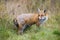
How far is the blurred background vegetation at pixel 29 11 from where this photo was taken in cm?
680

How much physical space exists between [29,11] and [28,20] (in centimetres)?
113

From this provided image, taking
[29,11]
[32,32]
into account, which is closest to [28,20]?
[32,32]

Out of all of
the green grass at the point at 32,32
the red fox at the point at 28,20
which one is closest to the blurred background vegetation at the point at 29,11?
the green grass at the point at 32,32

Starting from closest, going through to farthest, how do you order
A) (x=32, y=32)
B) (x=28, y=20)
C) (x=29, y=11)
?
(x=32, y=32) → (x=28, y=20) → (x=29, y=11)

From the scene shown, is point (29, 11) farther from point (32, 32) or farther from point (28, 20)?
point (32, 32)

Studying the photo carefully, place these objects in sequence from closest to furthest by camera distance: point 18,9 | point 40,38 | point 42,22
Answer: point 40,38
point 42,22
point 18,9

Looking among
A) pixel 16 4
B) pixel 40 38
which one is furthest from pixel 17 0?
pixel 40 38

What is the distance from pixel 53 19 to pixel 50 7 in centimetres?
73

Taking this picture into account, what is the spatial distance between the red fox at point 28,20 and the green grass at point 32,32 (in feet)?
0.73

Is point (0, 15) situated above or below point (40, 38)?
above

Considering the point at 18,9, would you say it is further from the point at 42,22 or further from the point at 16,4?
the point at 42,22

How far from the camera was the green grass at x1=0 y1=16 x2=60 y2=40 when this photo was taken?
6605 millimetres

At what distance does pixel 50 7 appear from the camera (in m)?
9.08

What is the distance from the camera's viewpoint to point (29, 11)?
8555 mm
